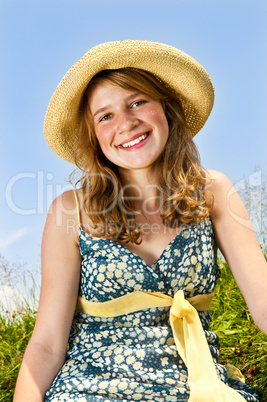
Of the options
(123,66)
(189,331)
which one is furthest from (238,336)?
(123,66)

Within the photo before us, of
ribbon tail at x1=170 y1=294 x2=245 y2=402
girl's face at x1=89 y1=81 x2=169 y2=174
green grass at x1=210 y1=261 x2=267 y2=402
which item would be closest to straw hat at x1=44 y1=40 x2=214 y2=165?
girl's face at x1=89 y1=81 x2=169 y2=174

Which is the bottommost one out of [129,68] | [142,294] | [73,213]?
[142,294]

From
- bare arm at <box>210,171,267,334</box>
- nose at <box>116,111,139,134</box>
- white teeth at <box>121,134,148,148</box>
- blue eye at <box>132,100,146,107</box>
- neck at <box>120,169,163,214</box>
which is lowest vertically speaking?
bare arm at <box>210,171,267,334</box>

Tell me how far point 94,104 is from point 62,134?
0.36m

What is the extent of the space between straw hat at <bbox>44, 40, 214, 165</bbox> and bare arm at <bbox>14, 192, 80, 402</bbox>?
1.51ft

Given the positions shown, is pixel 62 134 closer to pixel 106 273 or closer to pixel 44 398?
pixel 106 273

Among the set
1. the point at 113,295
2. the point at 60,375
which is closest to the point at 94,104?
the point at 113,295

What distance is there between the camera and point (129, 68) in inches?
103

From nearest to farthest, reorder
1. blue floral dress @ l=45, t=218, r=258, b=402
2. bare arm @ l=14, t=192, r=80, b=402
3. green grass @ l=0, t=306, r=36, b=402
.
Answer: blue floral dress @ l=45, t=218, r=258, b=402 → bare arm @ l=14, t=192, r=80, b=402 → green grass @ l=0, t=306, r=36, b=402

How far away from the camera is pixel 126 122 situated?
2.50 metres

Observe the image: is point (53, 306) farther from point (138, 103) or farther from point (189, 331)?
point (138, 103)

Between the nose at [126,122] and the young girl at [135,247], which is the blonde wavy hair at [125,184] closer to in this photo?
the young girl at [135,247]

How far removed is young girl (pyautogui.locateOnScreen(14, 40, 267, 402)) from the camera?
2.30 metres

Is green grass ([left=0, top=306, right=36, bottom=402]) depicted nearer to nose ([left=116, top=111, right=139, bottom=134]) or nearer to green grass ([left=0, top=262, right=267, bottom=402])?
green grass ([left=0, top=262, right=267, bottom=402])
